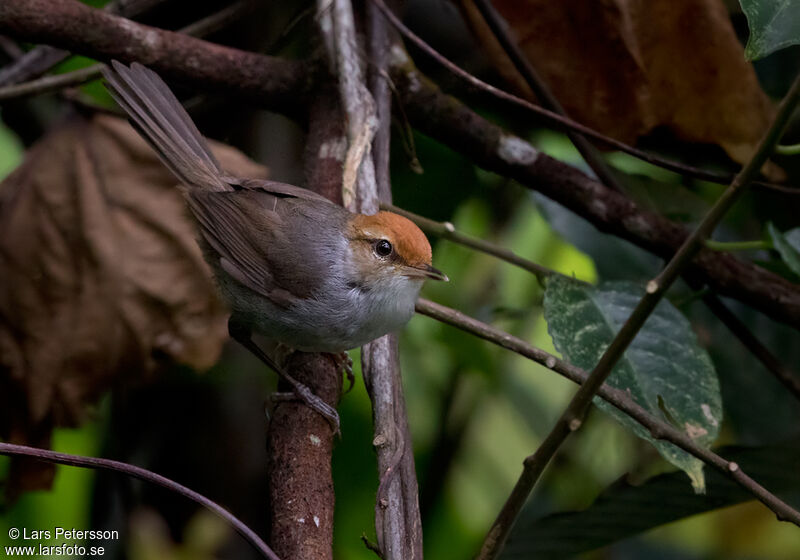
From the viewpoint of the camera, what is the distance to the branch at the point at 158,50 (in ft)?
7.93

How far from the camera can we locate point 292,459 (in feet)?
5.99

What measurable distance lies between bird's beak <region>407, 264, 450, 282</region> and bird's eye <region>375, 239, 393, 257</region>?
9 cm

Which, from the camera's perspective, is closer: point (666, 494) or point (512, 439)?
point (666, 494)

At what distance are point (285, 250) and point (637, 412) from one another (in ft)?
4.23

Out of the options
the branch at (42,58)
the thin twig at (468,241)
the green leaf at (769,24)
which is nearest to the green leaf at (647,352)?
the thin twig at (468,241)

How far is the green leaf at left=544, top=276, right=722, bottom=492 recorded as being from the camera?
87.0 inches

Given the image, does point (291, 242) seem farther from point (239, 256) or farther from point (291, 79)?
point (291, 79)

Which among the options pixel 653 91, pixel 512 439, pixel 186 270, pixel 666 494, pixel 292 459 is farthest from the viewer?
pixel 512 439

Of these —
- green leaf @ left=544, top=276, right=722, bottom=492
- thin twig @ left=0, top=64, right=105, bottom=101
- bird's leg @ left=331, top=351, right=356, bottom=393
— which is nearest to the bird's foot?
bird's leg @ left=331, top=351, right=356, bottom=393

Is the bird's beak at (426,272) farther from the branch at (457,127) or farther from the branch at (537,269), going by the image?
the branch at (457,127)

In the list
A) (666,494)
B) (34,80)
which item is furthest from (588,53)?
(34,80)

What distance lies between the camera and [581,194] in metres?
2.71

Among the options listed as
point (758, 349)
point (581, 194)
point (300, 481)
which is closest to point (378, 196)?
point (581, 194)

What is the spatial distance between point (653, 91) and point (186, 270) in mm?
1884
